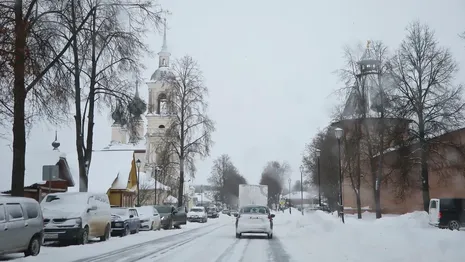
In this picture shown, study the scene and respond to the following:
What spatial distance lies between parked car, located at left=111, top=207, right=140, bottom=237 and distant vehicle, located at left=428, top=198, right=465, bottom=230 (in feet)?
58.6

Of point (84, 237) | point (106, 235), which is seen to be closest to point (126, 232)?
point (106, 235)

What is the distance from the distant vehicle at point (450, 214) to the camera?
97.8 ft

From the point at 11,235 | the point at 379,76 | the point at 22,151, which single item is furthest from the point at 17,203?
Answer: the point at 379,76

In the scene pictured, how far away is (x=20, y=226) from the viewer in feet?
47.2

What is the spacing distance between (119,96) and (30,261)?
1286cm

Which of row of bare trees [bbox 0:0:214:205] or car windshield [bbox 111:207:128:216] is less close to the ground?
row of bare trees [bbox 0:0:214:205]

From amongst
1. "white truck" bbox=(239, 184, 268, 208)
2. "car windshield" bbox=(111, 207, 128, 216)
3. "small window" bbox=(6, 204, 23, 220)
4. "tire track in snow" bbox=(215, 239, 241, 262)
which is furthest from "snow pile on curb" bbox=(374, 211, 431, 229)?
"white truck" bbox=(239, 184, 268, 208)

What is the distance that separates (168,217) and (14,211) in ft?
77.9

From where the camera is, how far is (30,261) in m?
13.8

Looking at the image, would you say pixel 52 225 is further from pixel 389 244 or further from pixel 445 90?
pixel 445 90

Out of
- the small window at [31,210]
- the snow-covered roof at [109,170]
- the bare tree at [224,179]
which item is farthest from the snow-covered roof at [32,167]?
the bare tree at [224,179]

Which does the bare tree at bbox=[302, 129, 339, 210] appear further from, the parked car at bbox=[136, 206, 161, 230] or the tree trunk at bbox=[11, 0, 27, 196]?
the tree trunk at bbox=[11, 0, 27, 196]

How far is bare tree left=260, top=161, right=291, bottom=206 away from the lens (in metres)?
124

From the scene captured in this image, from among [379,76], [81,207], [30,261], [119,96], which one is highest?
[379,76]
